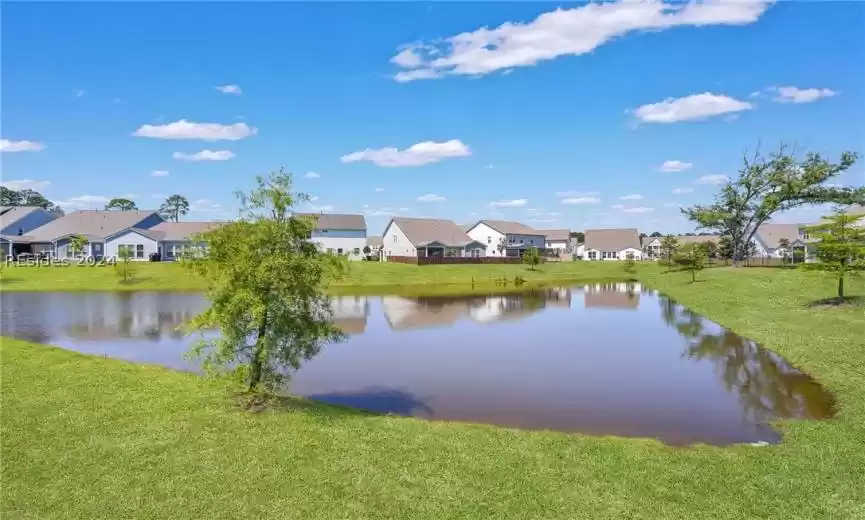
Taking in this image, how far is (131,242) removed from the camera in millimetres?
68875

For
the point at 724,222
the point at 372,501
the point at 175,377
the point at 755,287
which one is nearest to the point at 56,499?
the point at 372,501

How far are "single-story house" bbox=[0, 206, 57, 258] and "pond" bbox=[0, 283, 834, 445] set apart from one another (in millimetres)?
40300

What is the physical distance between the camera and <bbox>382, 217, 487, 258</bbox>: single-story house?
8075cm

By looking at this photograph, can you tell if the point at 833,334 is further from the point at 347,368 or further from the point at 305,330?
the point at 305,330

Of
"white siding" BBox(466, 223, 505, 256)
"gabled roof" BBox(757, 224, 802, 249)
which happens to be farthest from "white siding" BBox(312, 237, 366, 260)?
"gabled roof" BBox(757, 224, 802, 249)

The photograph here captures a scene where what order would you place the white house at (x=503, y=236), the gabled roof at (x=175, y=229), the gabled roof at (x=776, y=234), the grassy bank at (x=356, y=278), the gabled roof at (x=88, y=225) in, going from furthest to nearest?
the gabled roof at (x=776, y=234) → the white house at (x=503, y=236) → the gabled roof at (x=175, y=229) → the gabled roof at (x=88, y=225) → the grassy bank at (x=356, y=278)

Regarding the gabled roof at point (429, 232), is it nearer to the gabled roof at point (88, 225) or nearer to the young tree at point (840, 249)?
the gabled roof at point (88, 225)

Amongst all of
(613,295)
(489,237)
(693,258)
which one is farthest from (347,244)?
(693,258)

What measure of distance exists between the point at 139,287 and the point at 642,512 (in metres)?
51.6

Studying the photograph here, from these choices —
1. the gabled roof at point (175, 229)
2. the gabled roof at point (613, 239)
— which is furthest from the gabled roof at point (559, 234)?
the gabled roof at point (175, 229)

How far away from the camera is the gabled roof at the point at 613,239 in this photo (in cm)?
11047

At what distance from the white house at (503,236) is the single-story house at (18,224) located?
218ft

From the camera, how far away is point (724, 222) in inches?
2753

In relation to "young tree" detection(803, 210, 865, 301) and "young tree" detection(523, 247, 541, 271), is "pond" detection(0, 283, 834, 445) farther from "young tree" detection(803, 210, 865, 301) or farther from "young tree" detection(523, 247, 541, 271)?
"young tree" detection(523, 247, 541, 271)
